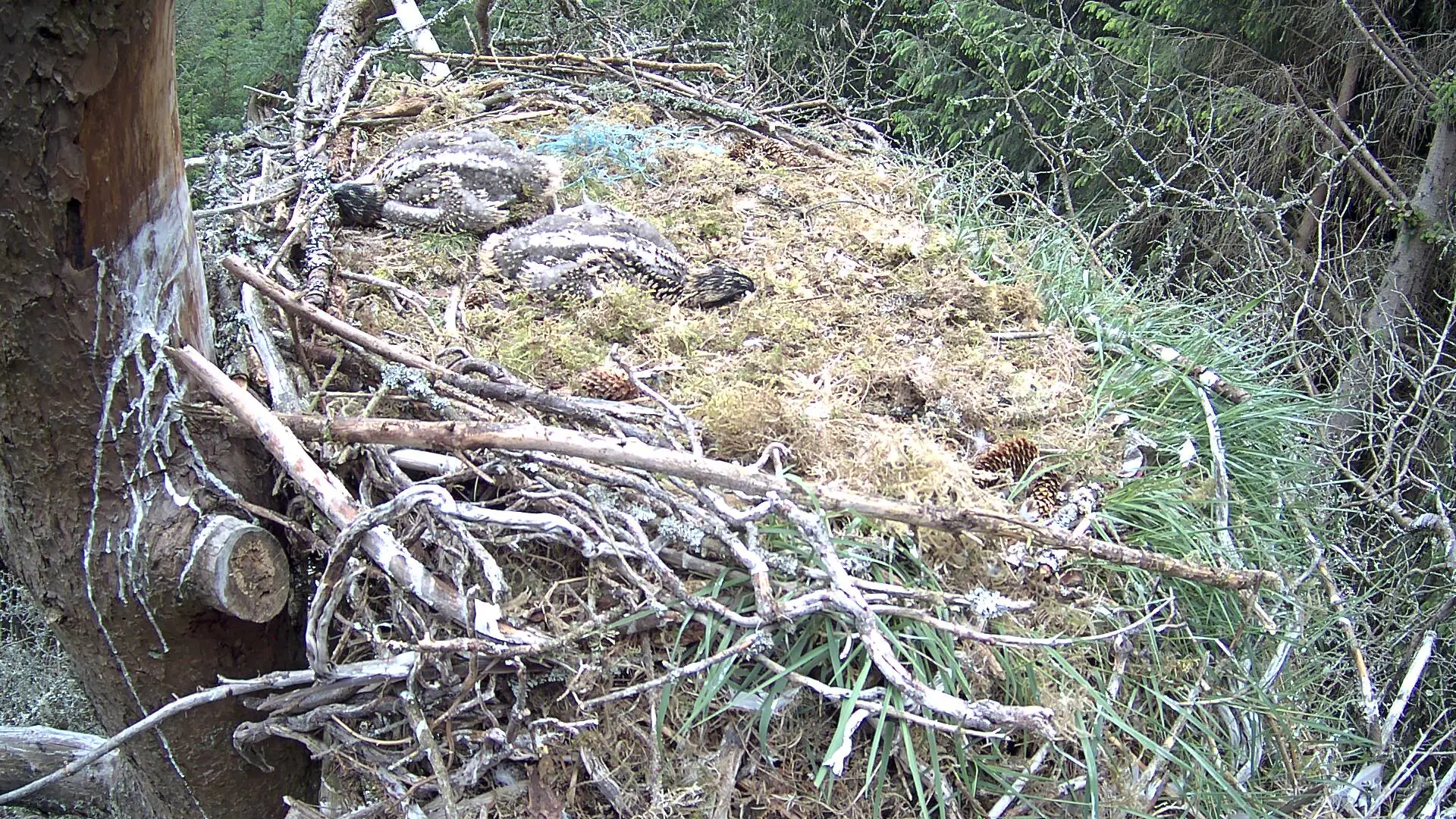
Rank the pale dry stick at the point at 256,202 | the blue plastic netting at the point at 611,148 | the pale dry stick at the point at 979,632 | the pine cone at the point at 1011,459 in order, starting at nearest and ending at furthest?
the pale dry stick at the point at 979,632 < the pine cone at the point at 1011,459 < the pale dry stick at the point at 256,202 < the blue plastic netting at the point at 611,148

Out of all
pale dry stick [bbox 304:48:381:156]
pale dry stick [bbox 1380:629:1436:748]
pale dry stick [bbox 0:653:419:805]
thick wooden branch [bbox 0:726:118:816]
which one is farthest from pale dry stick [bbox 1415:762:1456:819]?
pale dry stick [bbox 304:48:381:156]

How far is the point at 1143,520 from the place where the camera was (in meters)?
2.29

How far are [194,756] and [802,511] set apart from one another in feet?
4.76

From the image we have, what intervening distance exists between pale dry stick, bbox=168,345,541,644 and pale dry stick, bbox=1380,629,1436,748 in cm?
267

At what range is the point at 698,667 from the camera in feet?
5.41

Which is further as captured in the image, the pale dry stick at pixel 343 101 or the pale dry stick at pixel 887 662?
the pale dry stick at pixel 343 101

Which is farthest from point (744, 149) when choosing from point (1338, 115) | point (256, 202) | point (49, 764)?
point (1338, 115)

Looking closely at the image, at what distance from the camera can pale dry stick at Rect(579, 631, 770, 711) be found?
64.9 inches

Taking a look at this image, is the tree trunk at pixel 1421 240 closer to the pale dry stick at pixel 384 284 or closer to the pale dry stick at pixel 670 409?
the pale dry stick at pixel 670 409

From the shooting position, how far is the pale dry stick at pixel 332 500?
1.72 metres

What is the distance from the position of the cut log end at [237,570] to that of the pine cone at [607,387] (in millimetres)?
815

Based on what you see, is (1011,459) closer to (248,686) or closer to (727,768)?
(727,768)

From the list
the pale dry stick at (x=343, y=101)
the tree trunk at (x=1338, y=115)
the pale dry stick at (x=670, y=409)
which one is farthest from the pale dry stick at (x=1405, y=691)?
the pale dry stick at (x=343, y=101)

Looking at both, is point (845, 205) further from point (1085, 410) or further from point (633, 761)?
point (633, 761)
